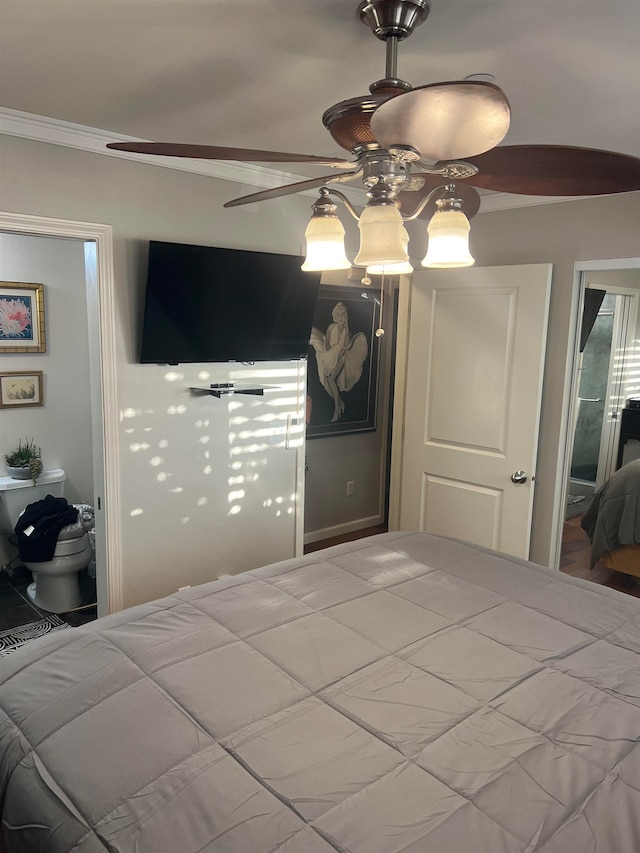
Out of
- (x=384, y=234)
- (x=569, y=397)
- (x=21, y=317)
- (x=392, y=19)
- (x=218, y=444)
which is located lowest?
(x=218, y=444)

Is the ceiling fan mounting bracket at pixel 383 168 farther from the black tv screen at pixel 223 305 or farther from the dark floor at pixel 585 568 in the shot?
the dark floor at pixel 585 568

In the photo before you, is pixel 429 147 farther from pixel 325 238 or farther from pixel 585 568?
pixel 585 568

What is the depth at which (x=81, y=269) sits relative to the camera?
12.9 ft

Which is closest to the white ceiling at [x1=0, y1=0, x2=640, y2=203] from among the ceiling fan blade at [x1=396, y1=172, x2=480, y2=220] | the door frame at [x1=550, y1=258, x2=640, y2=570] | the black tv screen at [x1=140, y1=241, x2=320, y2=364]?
the ceiling fan blade at [x1=396, y1=172, x2=480, y2=220]

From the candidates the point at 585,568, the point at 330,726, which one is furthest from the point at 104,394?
the point at 585,568

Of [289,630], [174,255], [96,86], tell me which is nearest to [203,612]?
[289,630]

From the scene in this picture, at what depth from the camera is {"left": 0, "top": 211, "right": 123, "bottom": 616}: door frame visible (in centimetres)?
255

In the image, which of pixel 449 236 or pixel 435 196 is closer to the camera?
pixel 449 236

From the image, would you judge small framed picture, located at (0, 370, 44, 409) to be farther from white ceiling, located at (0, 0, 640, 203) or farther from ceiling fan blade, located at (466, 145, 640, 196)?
ceiling fan blade, located at (466, 145, 640, 196)

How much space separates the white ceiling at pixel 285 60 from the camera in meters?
1.46

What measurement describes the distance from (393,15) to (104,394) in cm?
185

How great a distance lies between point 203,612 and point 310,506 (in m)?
2.65

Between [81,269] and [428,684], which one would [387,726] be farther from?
[81,269]

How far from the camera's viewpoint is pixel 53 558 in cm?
341
